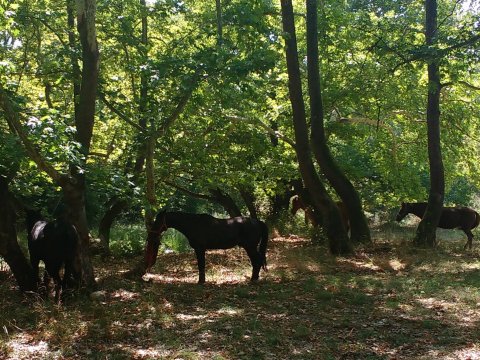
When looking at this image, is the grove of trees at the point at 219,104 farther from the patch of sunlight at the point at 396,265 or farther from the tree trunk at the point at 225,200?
the patch of sunlight at the point at 396,265

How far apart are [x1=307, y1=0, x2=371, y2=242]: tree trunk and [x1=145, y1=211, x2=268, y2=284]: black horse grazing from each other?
15.3 feet

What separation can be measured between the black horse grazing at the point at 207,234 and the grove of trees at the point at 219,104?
0.65 metres

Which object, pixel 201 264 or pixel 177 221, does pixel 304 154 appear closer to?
pixel 177 221

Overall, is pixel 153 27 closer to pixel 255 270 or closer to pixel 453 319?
pixel 255 270

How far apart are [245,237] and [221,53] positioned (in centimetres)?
461

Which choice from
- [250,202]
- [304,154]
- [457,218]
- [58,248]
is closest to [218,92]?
[58,248]

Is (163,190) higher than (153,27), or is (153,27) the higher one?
(153,27)

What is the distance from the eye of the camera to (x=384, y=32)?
13289 millimetres

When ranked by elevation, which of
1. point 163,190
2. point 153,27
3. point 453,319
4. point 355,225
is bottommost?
point 453,319

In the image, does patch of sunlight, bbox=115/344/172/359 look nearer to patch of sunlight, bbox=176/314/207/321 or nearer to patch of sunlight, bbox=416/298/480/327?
patch of sunlight, bbox=176/314/207/321

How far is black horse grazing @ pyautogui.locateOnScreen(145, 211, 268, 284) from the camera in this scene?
11164 mm

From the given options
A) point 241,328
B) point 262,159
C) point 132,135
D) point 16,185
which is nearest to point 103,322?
point 241,328

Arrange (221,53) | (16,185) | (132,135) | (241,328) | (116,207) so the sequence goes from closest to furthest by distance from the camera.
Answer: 1. (241,328)
2. (221,53)
3. (16,185)
4. (132,135)
5. (116,207)

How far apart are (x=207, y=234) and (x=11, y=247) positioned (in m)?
4.35
